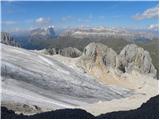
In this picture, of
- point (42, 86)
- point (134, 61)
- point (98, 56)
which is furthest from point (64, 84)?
point (134, 61)

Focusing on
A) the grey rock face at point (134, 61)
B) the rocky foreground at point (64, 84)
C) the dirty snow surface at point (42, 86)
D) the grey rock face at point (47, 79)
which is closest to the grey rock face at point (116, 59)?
the grey rock face at point (134, 61)

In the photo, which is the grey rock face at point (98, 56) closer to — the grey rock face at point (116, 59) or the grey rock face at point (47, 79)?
the grey rock face at point (116, 59)

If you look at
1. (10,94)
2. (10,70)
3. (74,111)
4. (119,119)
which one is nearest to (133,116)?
(119,119)

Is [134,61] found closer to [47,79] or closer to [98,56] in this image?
[98,56]

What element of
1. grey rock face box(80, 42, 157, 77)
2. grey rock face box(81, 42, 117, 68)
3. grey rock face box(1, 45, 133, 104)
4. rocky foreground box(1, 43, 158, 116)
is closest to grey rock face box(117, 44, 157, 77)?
grey rock face box(80, 42, 157, 77)

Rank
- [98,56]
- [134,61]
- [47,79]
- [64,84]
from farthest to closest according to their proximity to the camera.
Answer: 1. [134,61]
2. [98,56]
3. [64,84]
4. [47,79]

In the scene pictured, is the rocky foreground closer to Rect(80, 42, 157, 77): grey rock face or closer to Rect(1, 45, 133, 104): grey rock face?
Rect(1, 45, 133, 104): grey rock face

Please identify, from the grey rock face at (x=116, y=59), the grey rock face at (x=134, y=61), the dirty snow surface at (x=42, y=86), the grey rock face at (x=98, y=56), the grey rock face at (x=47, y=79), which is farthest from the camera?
the grey rock face at (x=134, y=61)
